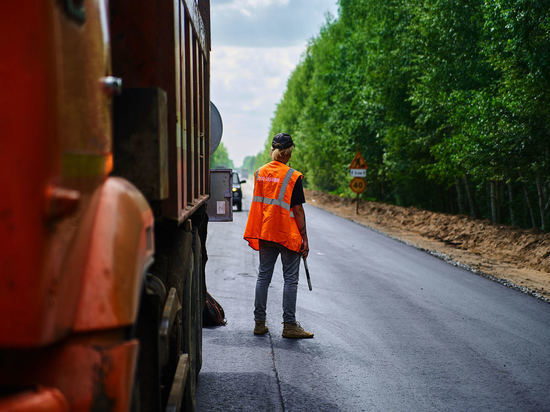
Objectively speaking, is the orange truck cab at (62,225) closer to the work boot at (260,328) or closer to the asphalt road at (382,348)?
the asphalt road at (382,348)

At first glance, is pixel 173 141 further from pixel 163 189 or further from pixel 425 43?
pixel 425 43

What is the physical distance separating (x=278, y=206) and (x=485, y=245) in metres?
10.7

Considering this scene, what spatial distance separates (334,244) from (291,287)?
29.2 ft

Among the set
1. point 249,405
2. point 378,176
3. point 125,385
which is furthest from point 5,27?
point 378,176

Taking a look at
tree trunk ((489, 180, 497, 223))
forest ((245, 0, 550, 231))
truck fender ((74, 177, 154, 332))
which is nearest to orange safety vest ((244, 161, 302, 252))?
truck fender ((74, 177, 154, 332))

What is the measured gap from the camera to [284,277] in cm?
651

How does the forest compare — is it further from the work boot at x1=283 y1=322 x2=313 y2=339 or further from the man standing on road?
the work boot at x1=283 y1=322 x2=313 y2=339

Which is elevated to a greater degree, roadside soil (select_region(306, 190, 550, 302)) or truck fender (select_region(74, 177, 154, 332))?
truck fender (select_region(74, 177, 154, 332))

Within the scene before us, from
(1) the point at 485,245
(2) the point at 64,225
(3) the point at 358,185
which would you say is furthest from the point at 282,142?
(3) the point at 358,185

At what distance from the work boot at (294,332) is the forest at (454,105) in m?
8.35

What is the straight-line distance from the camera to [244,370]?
17.3 ft

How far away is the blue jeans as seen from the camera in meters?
6.45

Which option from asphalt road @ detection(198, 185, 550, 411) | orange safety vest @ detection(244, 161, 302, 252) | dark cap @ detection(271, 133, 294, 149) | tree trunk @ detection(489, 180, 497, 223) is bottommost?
asphalt road @ detection(198, 185, 550, 411)

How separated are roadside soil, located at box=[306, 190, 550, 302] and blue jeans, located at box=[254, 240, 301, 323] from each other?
4321 mm
